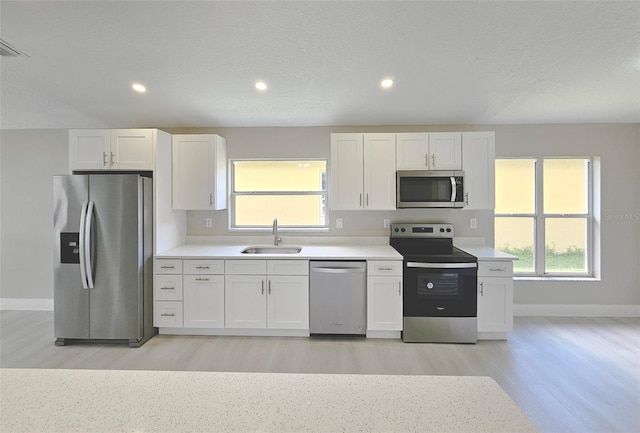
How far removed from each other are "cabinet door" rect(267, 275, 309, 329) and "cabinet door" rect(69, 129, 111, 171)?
2197mm

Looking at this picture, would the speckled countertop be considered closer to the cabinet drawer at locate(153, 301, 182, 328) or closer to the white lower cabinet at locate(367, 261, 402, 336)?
the white lower cabinet at locate(367, 261, 402, 336)

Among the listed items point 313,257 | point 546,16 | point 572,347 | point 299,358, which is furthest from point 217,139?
point 572,347

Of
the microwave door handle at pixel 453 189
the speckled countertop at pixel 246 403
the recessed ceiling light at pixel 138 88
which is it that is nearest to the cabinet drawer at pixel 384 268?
the microwave door handle at pixel 453 189

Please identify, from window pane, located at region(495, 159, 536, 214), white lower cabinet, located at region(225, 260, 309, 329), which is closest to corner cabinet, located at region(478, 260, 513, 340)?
window pane, located at region(495, 159, 536, 214)

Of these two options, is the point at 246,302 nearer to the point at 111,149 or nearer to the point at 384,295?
the point at 384,295

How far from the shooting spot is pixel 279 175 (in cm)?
424

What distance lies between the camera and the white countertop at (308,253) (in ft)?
11.1

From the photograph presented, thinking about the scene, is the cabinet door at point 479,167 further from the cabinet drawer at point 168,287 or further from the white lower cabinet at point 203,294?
the cabinet drawer at point 168,287

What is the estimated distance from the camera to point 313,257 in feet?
11.1

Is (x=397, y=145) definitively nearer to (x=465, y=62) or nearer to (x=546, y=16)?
(x=465, y=62)

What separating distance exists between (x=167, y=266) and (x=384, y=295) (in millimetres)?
2278

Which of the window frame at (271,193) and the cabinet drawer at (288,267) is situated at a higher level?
the window frame at (271,193)

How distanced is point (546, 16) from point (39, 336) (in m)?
5.46

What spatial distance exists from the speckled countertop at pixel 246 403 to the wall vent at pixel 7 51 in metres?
3.02
